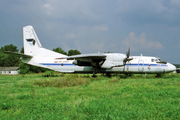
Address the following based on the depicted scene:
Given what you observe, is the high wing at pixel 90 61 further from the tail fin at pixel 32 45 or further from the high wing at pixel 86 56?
the tail fin at pixel 32 45

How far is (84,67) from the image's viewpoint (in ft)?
64.5

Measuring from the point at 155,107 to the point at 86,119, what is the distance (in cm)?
260

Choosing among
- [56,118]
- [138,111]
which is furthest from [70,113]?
[138,111]

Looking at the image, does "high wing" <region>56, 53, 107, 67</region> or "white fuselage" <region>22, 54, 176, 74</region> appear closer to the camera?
"white fuselage" <region>22, 54, 176, 74</region>

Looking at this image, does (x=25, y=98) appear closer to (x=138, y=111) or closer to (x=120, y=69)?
(x=138, y=111)

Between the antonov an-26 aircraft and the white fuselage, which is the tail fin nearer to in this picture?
the antonov an-26 aircraft

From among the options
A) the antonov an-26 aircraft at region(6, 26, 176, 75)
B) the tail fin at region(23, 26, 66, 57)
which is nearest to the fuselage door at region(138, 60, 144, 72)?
the antonov an-26 aircraft at region(6, 26, 176, 75)

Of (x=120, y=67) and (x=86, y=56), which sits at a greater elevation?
(x=86, y=56)

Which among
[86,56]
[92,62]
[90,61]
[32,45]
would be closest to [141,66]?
[92,62]

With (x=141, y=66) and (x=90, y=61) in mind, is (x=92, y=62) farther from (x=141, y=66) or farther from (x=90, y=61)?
(x=141, y=66)

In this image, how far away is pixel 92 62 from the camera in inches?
723

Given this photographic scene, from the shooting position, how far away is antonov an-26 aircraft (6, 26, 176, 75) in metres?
17.4

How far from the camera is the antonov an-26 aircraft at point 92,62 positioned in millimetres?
17438

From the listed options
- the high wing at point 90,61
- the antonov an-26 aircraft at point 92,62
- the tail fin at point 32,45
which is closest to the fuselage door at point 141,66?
the antonov an-26 aircraft at point 92,62
